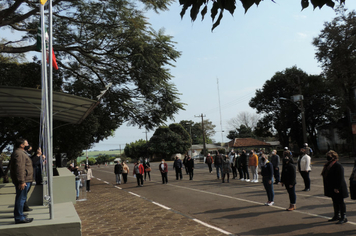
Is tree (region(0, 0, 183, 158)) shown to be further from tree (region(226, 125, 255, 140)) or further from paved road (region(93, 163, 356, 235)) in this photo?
tree (region(226, 125, 255, 140))

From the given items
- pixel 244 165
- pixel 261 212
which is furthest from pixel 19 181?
pixel 244 165

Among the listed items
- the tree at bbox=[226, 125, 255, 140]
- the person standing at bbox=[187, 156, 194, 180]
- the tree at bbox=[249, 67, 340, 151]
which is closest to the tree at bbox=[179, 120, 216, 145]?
the tree at bbox=[226, 125, 255, 140]

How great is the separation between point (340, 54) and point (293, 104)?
14.3 m

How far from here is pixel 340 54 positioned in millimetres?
33094

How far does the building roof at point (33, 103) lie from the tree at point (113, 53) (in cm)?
268

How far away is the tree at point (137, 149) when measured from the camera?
7381 cm

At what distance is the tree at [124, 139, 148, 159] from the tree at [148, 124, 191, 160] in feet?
11.4

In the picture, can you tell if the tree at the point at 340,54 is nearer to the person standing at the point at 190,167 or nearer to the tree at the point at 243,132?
the person standing at the point at 190,167

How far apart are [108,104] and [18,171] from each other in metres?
12.2

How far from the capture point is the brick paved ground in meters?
7.32

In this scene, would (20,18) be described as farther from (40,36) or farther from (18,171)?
(18,171)

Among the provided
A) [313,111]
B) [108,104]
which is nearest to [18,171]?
[108,104]

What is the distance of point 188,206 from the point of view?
10555 millimetres

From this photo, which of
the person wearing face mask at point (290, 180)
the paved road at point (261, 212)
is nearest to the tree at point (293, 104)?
the paved road at point (261, 212)
